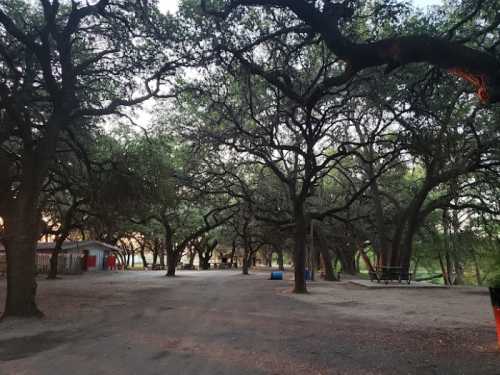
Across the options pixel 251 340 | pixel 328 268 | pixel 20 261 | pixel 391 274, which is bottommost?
pixel 251 340

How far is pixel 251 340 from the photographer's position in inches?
299

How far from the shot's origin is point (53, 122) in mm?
11094

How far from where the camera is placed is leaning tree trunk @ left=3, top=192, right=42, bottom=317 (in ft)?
33.3

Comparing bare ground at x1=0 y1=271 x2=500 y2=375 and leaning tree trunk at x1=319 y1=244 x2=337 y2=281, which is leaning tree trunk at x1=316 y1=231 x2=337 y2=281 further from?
bare ground at x1=0 y1=271 x2=500 y2=375

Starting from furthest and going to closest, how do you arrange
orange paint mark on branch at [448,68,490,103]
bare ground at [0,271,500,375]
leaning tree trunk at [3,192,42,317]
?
1. leaning tree trunk at [3,192,42,317]
2. bare ground at [0,271,500,375]
3. orange paint mark on branch at [448,68,490,103]

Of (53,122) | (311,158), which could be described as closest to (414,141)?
(311,158)

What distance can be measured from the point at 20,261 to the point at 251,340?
6.12 m

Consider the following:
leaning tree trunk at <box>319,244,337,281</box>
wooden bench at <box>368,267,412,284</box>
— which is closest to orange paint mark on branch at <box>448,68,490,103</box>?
wooden bench at <box>368,267,412,284</box>

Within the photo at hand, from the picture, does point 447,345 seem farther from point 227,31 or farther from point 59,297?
point 59,297

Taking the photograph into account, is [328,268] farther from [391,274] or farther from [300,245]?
[300,245]

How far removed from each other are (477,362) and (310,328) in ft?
11.8

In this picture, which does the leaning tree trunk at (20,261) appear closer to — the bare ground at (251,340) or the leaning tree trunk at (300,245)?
the bare ground at (251,340)

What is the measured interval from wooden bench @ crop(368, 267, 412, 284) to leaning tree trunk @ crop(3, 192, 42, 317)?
644 inches

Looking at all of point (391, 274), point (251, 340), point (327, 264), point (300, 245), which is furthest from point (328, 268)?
point (251, 340)
